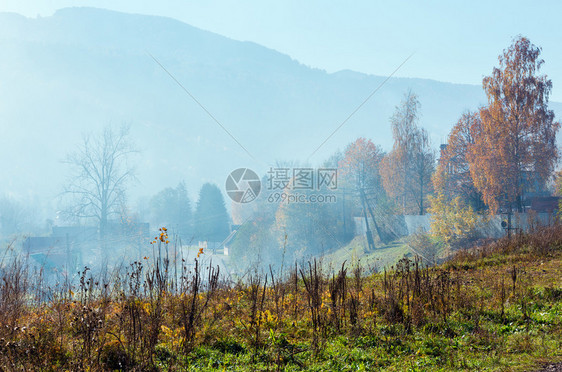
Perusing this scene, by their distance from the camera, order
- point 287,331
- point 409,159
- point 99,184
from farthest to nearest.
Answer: point 99,184 → point 409,159 → point 287,331

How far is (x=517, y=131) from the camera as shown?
22.2 meters

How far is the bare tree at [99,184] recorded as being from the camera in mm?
39531

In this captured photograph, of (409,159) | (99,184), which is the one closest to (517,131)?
(409,159)

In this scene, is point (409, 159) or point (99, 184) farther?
point (99, 184)

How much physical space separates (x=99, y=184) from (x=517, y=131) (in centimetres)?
4183

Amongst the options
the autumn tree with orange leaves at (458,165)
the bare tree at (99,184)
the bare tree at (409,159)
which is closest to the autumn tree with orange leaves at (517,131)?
the autumn tree with orange leaves at (458,165)

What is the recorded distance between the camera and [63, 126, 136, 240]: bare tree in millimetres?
39531

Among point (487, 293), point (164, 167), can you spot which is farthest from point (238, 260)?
point (164, 167)

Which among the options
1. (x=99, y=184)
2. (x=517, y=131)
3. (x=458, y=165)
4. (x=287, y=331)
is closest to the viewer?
(x=287, y=331)

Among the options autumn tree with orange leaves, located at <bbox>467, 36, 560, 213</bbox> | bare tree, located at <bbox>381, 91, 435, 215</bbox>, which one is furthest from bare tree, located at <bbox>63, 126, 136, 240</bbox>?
autumn tree with orange leaves, located at <bbox>467, 36, 560, 213</bbox>

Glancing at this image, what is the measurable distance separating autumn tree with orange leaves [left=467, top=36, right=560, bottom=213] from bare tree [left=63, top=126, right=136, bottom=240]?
35.0 meters

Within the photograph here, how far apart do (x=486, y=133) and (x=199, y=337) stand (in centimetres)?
2329

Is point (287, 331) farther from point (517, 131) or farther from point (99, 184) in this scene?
point (99, 184)

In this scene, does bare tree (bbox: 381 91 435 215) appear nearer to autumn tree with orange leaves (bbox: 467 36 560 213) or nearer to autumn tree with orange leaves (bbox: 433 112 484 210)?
autumn tree with orange leaves (bbox: 433 112 484 210)
